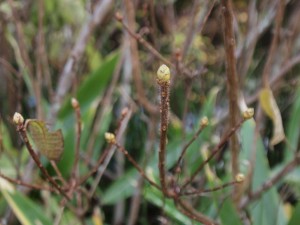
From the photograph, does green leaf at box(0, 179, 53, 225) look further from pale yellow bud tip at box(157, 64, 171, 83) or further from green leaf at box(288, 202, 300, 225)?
pale yellow bud tip at box(157, 64, 171, 83)

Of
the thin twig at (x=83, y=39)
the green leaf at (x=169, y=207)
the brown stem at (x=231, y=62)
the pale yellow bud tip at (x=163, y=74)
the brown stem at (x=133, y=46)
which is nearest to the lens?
the pale yellow bud tip at (x=163, y=74)

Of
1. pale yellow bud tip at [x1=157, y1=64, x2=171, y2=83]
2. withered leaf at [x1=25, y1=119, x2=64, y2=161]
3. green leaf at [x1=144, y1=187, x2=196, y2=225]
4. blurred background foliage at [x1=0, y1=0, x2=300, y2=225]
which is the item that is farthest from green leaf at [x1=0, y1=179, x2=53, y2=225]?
pale yellow bud tip at [x1=157, y1=64, x2=171, y2=83]

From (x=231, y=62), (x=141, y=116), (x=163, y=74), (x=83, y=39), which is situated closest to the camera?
(x=163, y=74)

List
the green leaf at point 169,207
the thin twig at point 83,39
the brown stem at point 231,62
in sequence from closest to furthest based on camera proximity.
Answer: the brown stem at point 231,62
the green leaf at point 169,207
the thin twig at point 83,39

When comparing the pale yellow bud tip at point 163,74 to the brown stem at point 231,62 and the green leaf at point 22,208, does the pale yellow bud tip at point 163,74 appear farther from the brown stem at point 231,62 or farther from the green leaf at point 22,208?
the green leaf at point 22,208

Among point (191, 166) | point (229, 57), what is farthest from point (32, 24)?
point (229, 57)

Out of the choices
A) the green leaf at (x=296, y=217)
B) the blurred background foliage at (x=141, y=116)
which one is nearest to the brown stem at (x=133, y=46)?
the blurred background foliage at (x=141, y=116)

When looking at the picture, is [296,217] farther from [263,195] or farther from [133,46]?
[133,46]

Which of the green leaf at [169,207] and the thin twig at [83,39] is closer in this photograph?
the green leaf at [169,207]

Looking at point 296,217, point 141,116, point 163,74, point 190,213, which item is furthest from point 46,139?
point 141,116

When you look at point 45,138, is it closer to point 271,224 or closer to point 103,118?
point 271,224
